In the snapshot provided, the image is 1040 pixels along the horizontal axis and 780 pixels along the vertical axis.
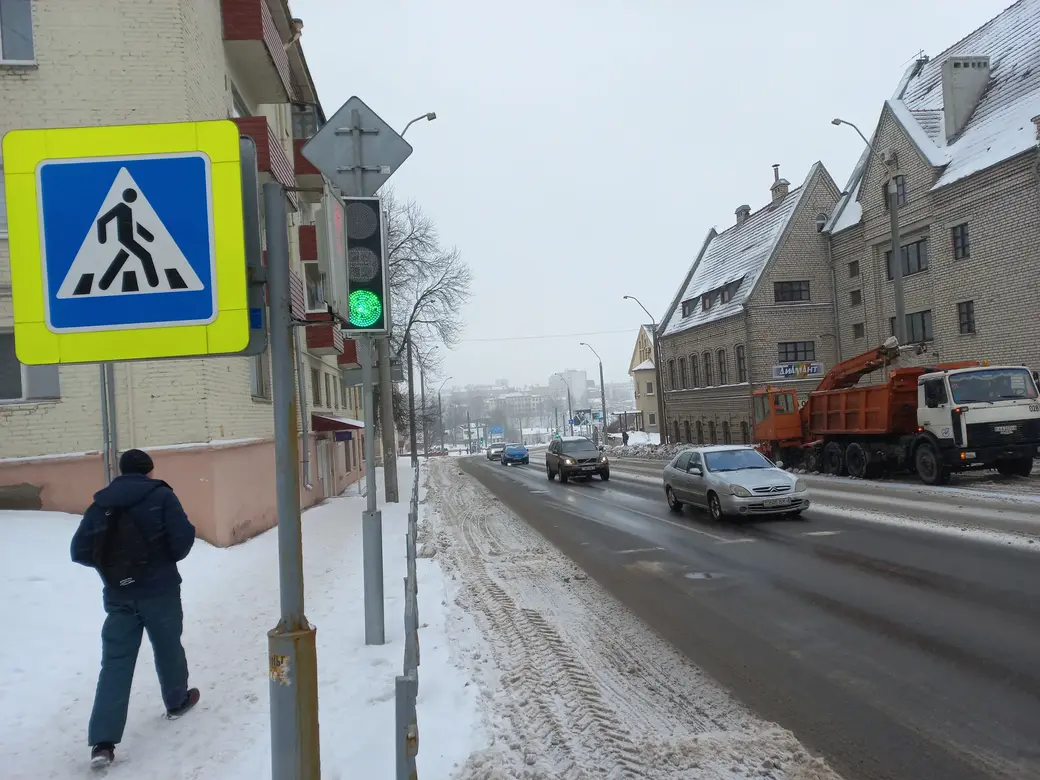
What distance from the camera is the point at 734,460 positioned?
1477 centimetres

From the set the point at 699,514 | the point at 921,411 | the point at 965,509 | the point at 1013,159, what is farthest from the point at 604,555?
the point at 1013,159

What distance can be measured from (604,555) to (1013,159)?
74.8 ft

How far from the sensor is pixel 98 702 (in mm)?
4434

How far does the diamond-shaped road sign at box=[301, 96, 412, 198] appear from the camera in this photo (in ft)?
19.9

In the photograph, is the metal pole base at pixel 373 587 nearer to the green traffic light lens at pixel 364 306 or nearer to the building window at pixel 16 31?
the green traffic light lens at pixel 364 306

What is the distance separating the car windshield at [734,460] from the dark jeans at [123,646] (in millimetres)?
11397

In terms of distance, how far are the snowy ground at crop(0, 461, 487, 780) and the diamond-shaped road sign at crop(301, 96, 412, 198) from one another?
3841 millimetres

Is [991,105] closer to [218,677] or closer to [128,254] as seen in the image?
[218,677]

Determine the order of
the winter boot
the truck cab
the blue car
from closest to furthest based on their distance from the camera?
the winter boot, the truck cab, the blue car

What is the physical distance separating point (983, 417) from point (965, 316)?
1279cm

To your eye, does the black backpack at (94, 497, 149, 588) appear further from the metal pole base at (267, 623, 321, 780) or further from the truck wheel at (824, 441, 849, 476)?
the truck wheel at (824, 441, 849, 476)

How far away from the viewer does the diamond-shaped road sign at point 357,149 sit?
19.9ft

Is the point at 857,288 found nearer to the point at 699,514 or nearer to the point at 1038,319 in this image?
the point at 1038,319

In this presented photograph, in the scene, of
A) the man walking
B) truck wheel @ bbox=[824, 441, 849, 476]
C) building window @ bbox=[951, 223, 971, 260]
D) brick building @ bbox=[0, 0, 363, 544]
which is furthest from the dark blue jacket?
building window @ bbox=[951, 223, 971, 260]
